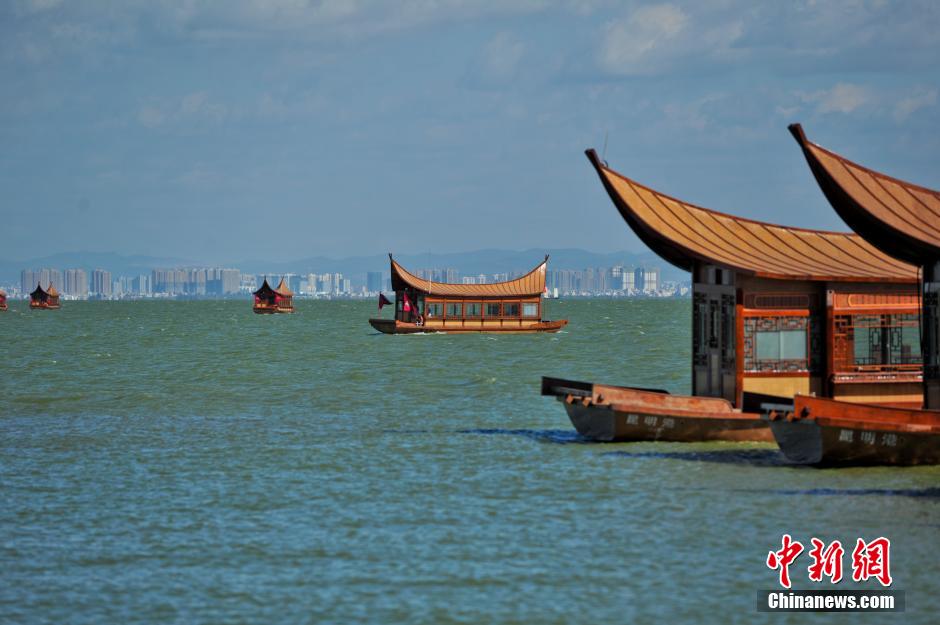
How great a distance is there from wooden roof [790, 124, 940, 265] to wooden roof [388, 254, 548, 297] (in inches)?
2154

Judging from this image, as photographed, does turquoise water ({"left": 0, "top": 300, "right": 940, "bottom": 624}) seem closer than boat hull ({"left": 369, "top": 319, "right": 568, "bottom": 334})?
Yes

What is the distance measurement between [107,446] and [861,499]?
15179 mm

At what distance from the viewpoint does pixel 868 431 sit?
2145cm

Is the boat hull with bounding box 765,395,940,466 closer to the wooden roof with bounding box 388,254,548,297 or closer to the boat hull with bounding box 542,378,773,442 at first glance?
the boat hull with bounding box 542,378,773,442

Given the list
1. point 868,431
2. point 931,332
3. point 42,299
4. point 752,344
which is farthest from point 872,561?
point 42,299

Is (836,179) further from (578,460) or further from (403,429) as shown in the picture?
(403,429)

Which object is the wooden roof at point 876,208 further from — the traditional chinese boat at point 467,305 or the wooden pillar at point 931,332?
the traditional chinese boat at point 467,305

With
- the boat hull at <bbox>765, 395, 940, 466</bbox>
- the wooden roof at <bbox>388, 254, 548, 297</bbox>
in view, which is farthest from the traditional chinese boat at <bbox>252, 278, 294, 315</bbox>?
the boat hull at <bbox>765, 395, 940, 466</bbox>

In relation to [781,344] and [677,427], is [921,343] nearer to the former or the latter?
[781,344]

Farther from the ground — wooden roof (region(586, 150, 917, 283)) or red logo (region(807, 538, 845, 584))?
wooden roof (region(586, 150, 917, 283))

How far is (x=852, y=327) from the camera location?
26.4 metres

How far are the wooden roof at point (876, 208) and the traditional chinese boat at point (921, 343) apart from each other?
0.06 feet

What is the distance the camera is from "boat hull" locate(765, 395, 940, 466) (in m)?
21.5

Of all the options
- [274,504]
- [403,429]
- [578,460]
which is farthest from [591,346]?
[274,504]
